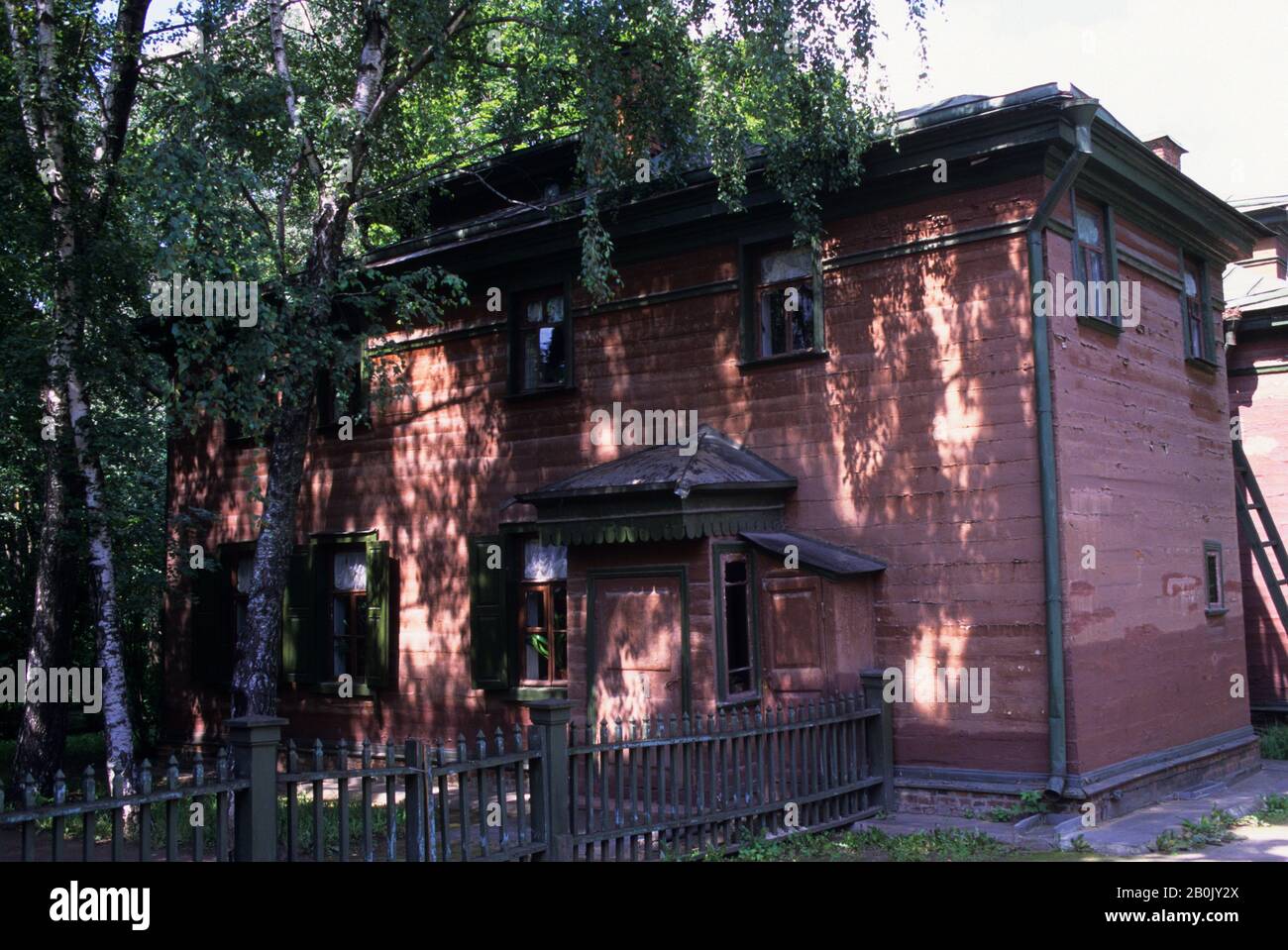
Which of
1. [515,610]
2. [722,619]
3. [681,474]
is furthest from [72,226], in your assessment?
[722,619]

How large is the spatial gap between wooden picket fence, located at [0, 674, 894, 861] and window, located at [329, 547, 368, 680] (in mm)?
3666

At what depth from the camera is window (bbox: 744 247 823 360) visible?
1250 centimetres

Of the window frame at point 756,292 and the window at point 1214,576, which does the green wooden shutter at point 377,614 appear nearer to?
the window frame at point 756,292

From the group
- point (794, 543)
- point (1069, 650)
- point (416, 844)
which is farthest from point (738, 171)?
point (416, 844)

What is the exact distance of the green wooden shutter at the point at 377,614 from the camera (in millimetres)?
15625

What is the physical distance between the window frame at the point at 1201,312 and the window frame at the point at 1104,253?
228 centimetres

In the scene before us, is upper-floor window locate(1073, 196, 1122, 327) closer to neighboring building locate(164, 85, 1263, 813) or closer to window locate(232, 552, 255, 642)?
neighboring building locate(164, 85, 1263, 813)

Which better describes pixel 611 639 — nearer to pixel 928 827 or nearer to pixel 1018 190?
pixel 928 827

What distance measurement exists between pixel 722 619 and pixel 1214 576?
7.09 metres

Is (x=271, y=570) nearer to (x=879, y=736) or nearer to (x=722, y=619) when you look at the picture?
(x=722, y=619)

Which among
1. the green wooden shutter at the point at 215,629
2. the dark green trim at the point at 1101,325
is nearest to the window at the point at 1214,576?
the dark green trim at the point at 1101,325

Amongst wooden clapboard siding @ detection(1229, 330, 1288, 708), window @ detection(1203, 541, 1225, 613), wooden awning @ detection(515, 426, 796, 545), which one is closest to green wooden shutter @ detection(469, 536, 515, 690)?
wooden awning @ detection(515, 426, 796, 545)

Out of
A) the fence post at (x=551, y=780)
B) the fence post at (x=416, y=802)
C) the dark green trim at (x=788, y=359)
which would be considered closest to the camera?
the fence post at (x=416, y=802)

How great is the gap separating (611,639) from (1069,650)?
13.9ft
